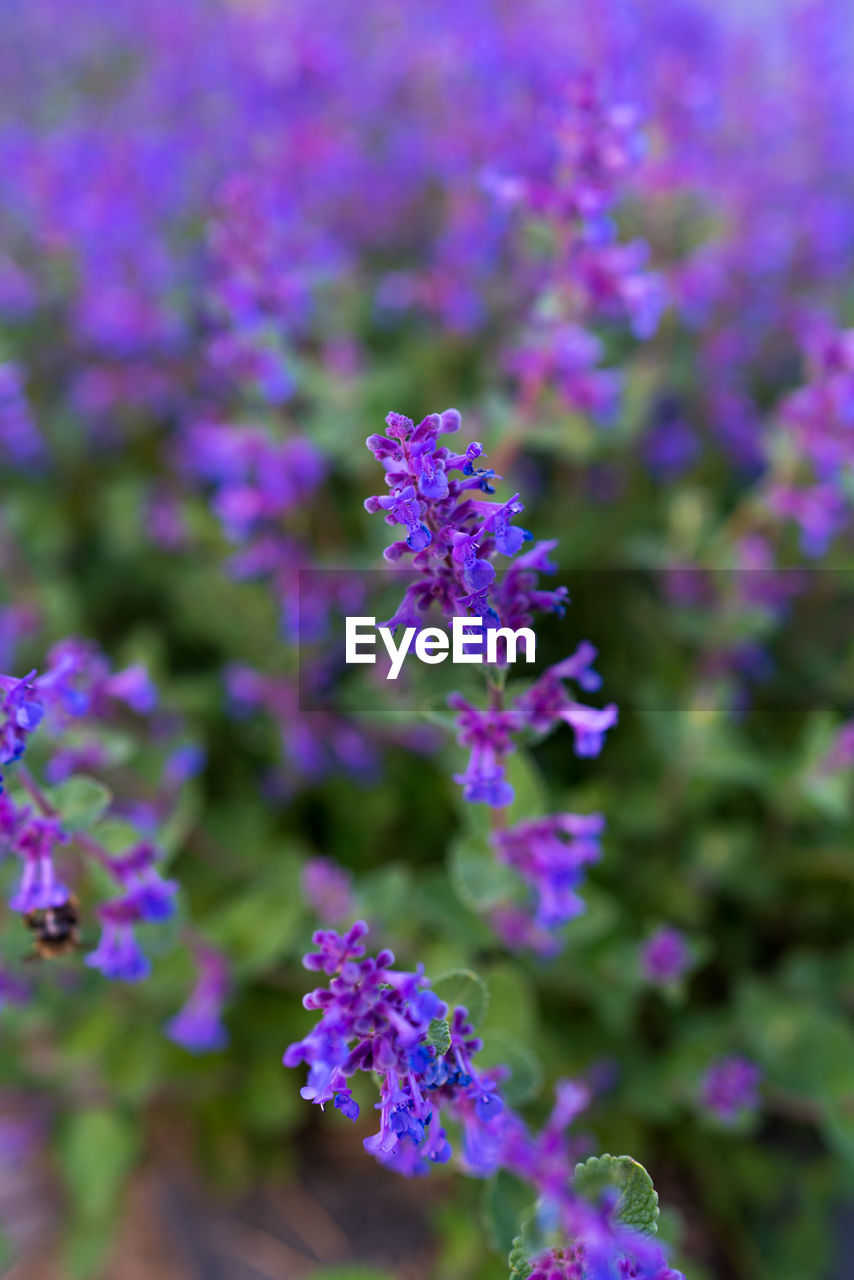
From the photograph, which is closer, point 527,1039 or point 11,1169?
point 527,1039

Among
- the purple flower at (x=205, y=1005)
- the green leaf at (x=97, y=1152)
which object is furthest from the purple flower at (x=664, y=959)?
the green leaf at (x=97, y=1152)

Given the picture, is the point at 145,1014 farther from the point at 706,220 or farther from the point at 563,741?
the point at 706,220

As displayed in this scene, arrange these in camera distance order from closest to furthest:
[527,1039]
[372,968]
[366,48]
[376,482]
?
1. [372,968]
2. [527,1039]
3. [376,482]
4. [366,48]

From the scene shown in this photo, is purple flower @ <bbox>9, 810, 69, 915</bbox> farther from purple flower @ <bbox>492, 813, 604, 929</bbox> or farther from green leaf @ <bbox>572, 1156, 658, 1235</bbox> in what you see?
green leaf @ <bbox>572, 1156, 658, 1235</bbox>

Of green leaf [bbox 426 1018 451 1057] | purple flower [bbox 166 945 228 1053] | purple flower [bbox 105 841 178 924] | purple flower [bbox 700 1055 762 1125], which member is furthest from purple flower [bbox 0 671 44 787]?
purple flower [bbox 700 1055 762 1125]

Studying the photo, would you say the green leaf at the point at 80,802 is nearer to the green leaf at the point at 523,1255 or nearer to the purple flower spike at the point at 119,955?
the purple flower spike at the point at 119,955

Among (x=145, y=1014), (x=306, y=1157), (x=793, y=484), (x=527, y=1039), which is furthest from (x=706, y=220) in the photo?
(x=306, y=1157)
